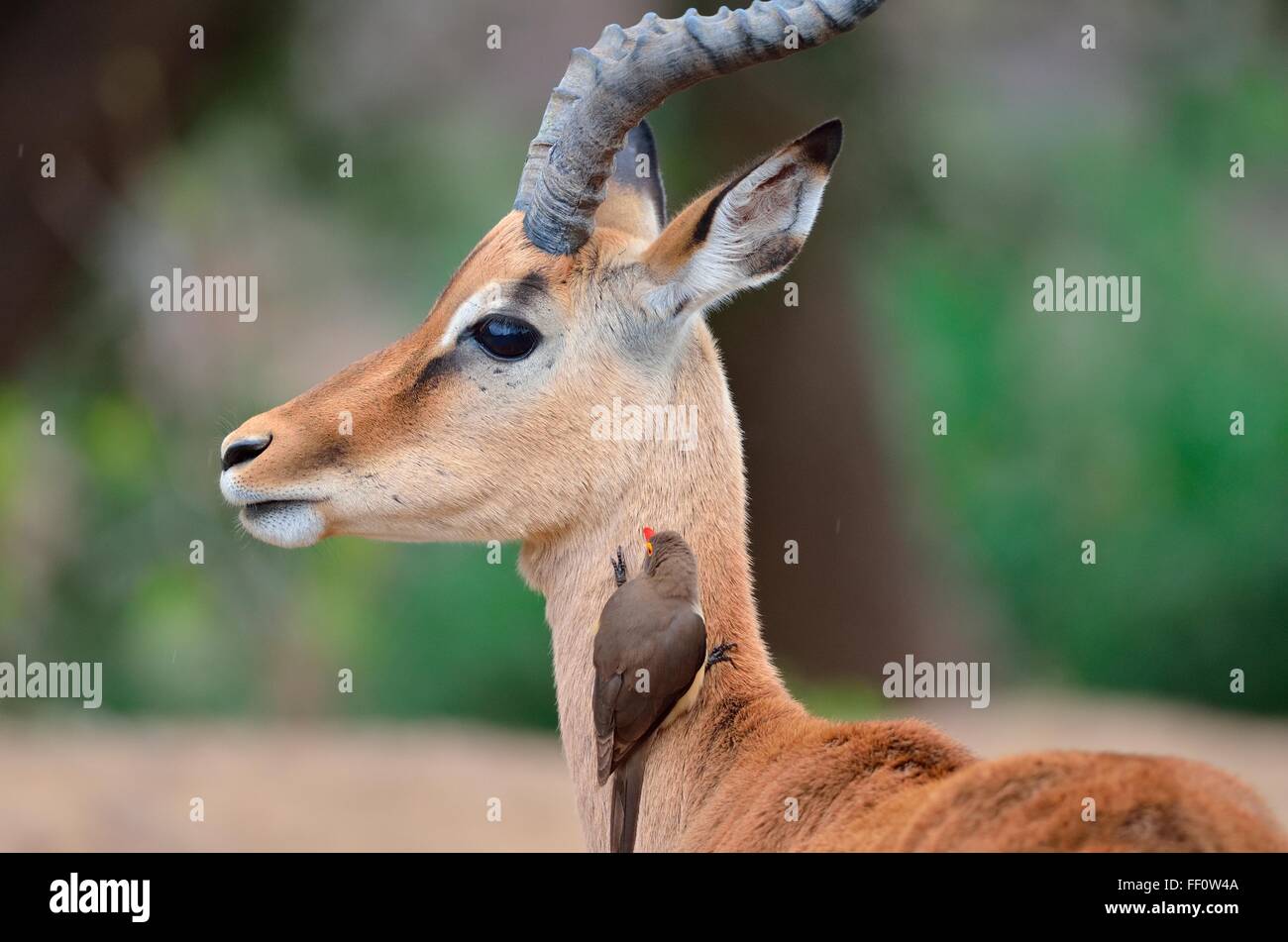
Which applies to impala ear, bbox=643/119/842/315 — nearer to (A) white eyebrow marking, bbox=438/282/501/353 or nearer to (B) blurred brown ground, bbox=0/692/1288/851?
(A) white eyebrow marking, bbox=438/282/501/353

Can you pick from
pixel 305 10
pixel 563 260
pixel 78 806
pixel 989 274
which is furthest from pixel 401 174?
pixel 563 260

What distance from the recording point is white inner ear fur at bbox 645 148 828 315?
3883mm

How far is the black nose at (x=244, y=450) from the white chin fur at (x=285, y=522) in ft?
0.45

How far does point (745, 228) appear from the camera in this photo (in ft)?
12.8

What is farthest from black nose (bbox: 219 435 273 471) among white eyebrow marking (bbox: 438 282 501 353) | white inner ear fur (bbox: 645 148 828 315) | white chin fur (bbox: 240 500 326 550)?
white inner ear fur (bbox: 645 148 828 315)

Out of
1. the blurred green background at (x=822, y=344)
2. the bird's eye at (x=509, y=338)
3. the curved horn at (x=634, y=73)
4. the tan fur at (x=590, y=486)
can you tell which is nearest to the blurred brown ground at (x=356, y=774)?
the blurred green background at (x=822, y=344)

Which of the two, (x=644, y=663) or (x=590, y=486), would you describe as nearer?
(x=644, y=663)

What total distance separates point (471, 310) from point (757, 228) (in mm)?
814

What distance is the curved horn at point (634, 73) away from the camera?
3.92 m

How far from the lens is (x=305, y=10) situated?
11.2 meters

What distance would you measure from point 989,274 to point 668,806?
9.26 metres

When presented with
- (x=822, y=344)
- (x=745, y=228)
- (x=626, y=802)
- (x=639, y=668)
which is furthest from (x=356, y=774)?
(x=745, y=228)

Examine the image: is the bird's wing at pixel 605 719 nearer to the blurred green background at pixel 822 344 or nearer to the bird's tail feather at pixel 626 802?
the bird's tail feather at pixel 626 802

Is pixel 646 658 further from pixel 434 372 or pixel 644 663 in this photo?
pixel 434 372
